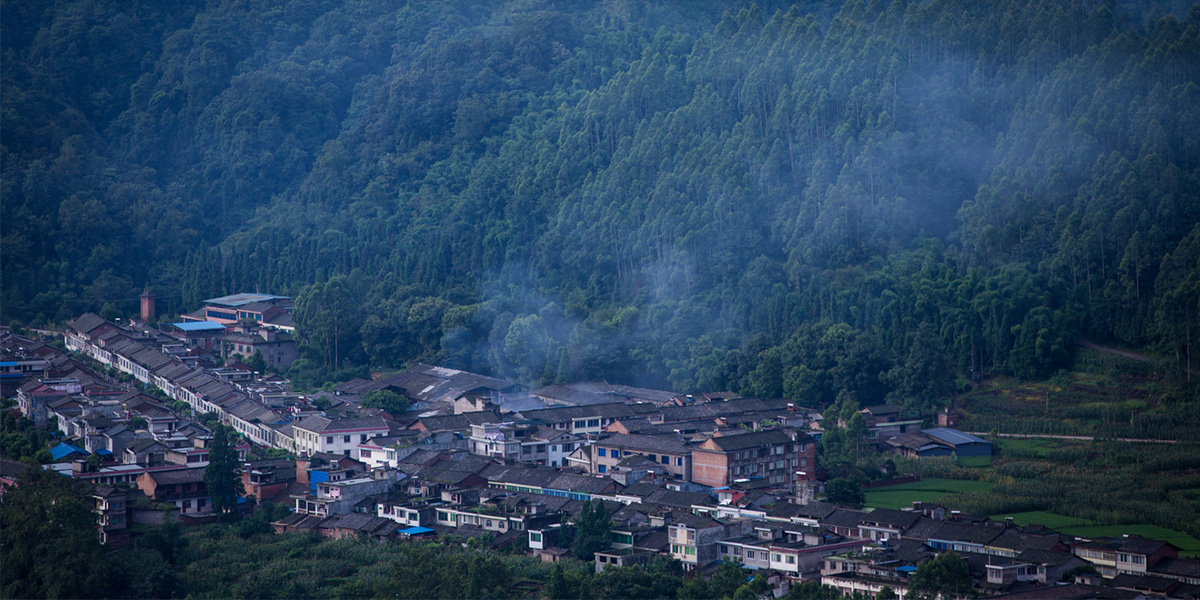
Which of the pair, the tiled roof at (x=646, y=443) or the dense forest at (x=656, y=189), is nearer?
the tiled roof at (x=646, y=443)

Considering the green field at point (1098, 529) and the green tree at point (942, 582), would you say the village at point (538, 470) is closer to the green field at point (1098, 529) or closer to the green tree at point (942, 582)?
the green tree at point (942, 582)

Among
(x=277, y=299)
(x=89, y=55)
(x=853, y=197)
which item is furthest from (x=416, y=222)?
(x=89, y=55)

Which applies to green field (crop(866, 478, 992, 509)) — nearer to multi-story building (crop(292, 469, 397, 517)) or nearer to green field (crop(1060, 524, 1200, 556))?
green field (crop(1060, 524, 1200, 556))

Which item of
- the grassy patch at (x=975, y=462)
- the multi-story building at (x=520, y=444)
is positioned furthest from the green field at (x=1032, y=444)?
the multi-story building at (x=520, y=444)

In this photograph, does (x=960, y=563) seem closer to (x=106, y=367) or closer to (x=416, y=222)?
(x=106, y=367)

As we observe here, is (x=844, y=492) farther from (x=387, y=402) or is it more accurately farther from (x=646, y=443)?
(x=387, y=402)
